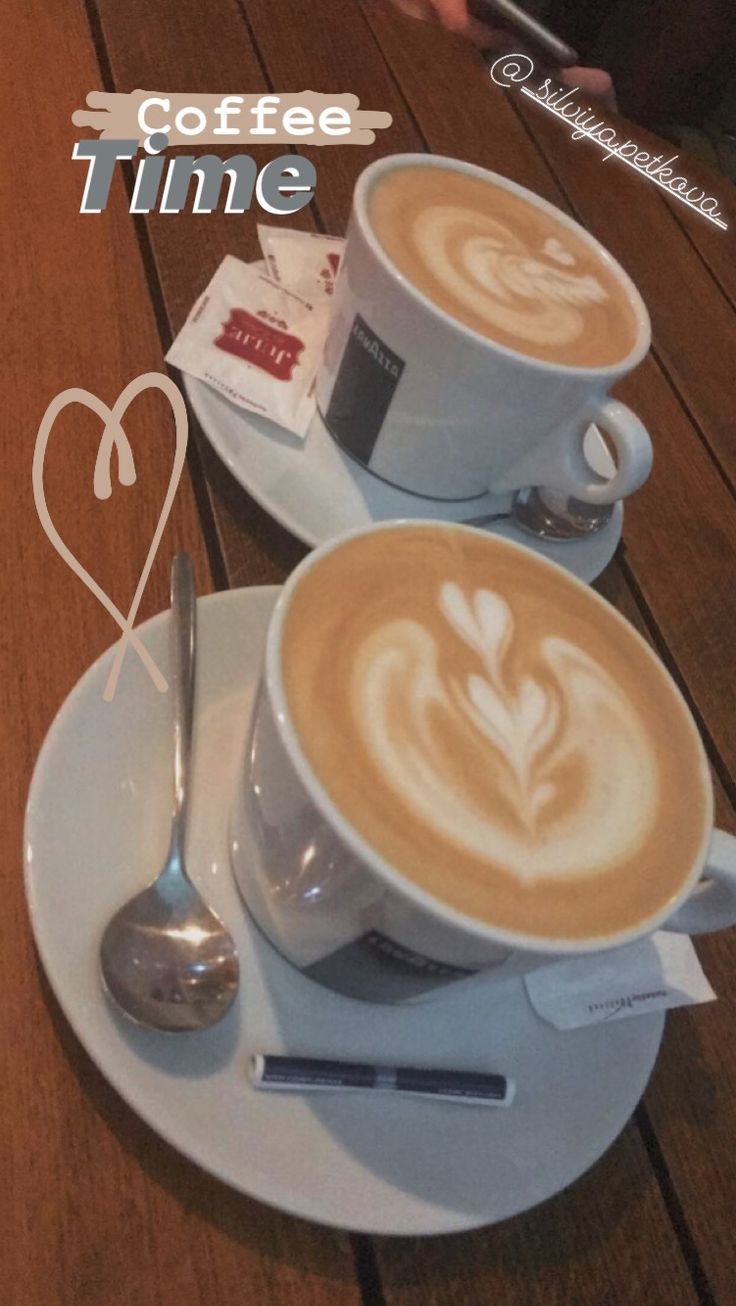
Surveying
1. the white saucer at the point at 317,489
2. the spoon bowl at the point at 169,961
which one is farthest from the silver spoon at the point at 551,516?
the spoon bowl at the point at 169,961

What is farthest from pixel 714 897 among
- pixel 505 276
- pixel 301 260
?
pixel 301 260

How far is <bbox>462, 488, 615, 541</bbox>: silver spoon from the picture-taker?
0.70 metres

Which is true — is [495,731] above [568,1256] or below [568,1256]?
above

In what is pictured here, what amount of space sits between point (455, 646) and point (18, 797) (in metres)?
0.22

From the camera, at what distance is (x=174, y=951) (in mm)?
450

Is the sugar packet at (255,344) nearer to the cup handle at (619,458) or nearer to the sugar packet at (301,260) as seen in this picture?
the sugar packet at (301,260)

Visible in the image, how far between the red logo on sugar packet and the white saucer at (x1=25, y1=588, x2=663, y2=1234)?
0.79ft

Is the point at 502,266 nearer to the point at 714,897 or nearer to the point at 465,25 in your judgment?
the point at 714,897

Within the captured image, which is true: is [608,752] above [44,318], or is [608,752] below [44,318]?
above

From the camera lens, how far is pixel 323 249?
2.54 feet

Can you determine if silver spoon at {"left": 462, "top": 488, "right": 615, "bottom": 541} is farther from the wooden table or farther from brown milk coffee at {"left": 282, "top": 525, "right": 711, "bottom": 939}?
brown milk coffee at {"left": 282, "top": 525, "right": 711, "bottom": 939}

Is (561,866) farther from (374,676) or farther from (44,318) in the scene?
(44,318)

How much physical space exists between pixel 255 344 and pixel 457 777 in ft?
1.30

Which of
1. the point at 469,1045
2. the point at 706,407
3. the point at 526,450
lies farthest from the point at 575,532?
the point at 469,1045
